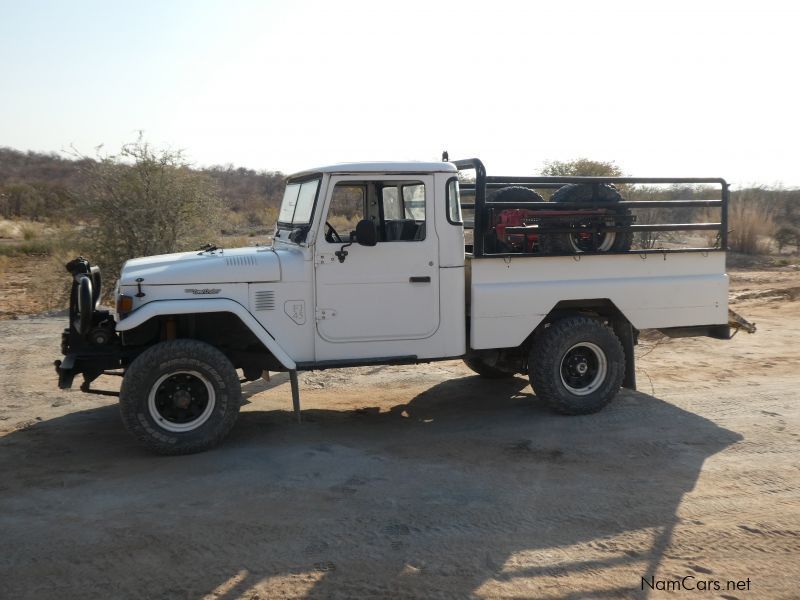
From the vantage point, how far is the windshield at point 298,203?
6.41 metres

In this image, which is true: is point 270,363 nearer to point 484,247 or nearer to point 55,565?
point 484,247

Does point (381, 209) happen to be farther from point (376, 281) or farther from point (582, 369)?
point (582, 369)

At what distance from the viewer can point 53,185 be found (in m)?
44.3

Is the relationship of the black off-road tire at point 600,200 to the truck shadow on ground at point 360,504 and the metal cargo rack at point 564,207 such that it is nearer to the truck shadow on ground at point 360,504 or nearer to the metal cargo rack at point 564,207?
the metal cargo rack at point 564,207

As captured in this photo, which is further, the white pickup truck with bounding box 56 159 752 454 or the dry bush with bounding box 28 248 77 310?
the dry bush with bounding box 28 248 77 310

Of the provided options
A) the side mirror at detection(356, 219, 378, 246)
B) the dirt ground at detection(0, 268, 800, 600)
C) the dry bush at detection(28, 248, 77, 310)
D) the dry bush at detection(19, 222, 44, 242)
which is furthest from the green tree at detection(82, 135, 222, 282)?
the dry bush at detection(19, 222, 44, 242)

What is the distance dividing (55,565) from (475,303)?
12.3ft

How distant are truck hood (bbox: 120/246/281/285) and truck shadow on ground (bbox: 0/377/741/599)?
1309 mm

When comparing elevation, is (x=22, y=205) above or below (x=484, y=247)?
above

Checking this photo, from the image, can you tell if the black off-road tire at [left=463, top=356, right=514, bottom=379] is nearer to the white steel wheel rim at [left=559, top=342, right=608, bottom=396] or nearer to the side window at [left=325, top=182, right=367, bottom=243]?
the white steel wheel rim at [left=559, top=342, right=608, bottom=396]

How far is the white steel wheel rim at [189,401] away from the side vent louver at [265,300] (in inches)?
27.2

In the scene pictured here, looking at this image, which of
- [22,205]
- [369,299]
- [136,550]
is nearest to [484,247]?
[369,299]

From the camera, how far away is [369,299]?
20.8 ft

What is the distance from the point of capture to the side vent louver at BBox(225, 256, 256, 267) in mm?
6090
